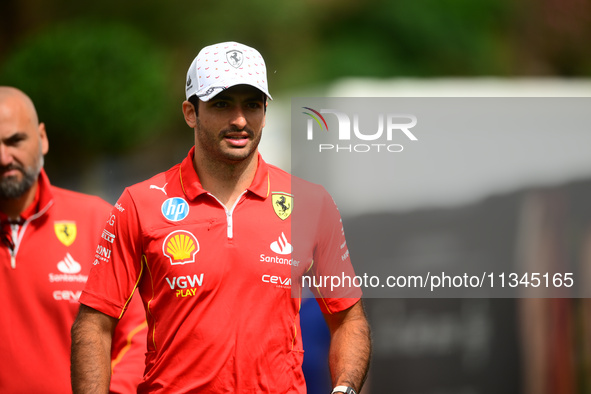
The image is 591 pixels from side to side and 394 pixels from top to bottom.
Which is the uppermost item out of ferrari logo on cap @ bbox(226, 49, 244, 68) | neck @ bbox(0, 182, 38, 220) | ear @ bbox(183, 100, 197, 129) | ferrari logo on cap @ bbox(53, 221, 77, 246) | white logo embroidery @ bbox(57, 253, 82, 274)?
ferrari logo on cap @ bbox(226, 49, 244, 68)

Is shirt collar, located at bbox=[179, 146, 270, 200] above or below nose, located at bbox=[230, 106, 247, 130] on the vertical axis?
below

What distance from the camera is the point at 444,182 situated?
4.95 meters

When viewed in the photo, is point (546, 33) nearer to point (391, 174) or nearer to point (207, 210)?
point (391, 174)

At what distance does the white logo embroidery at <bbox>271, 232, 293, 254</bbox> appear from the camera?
353cm

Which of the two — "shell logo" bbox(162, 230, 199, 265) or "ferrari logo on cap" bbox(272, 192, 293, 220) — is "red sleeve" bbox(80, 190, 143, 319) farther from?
"ferrari logo on cap" bbox(272, 192, 293, 220)

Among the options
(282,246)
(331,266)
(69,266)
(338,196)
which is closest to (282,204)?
(282,246)

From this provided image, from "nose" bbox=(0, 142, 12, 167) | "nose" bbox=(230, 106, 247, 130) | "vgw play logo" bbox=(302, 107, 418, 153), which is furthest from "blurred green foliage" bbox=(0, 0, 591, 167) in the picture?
"nose" bbox=(230, 106, 247, 130)

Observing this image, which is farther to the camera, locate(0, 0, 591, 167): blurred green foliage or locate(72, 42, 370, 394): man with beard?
locate(0, 0, 591, 167): blurred green foliage

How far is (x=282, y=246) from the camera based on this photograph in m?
3.55

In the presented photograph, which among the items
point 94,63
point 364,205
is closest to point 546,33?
point 94,63

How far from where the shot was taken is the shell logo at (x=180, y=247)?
3.44 m

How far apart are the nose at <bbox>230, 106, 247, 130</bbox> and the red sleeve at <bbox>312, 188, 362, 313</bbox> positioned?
0.48 meters

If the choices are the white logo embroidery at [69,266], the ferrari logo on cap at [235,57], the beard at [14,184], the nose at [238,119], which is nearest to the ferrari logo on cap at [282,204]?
the nose at [238,119]

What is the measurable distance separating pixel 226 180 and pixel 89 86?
15.3 feet
